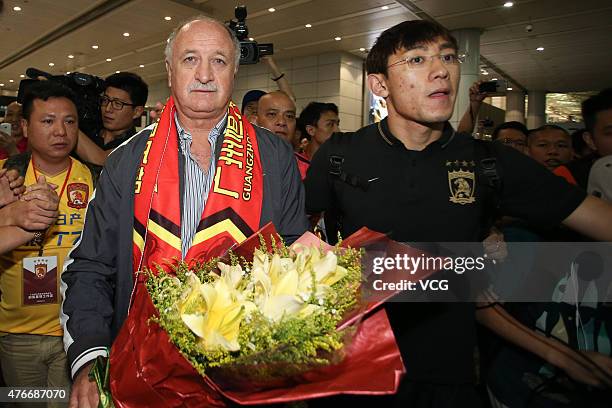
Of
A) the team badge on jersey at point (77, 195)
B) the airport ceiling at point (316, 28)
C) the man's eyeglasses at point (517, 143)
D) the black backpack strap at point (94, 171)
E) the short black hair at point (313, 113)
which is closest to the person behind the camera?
the team badge on jersey at point (77, 195)

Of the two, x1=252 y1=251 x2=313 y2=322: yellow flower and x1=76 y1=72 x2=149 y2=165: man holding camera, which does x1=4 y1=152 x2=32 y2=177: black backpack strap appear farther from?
x1=252 y1=251 x2=313 y2=322: yellow flower

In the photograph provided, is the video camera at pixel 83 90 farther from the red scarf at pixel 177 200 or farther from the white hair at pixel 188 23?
the red scarf at pixel 177 200

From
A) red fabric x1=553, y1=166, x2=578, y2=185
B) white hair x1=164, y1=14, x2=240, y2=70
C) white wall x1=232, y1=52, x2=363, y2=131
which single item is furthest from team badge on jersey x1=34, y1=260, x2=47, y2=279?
white wall x1=232, y1=52, x2=363, y2=131

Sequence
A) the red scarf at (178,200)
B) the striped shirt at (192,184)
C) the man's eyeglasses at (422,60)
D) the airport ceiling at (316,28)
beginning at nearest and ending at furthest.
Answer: the red scarf at (178,200) → the striped shirt at (192,184) → the man's eyeglasses at (422,60) → the airport ceiling at (316,28)

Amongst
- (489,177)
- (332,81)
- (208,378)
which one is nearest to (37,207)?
(208,378)

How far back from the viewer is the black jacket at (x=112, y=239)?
3.86ft

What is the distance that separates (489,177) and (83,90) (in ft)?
7.71

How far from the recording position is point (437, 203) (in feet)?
5.03

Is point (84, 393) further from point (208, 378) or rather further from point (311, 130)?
point (311, 130)

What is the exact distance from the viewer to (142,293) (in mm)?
958

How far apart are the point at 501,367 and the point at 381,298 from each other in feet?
4.15

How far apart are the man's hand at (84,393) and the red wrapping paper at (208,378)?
14 centimetres

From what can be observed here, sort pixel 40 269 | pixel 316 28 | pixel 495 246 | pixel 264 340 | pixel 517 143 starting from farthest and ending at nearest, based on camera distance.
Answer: pixel 316 28
pixel 517 143
pixel 40 269
pixel 495 246
pixel 264 340

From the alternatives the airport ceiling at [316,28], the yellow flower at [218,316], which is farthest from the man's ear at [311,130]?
the airport ceiling at [316,28]
